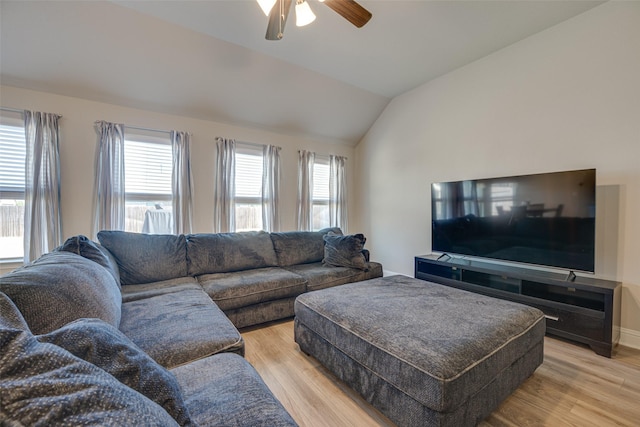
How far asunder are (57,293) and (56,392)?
85 cm

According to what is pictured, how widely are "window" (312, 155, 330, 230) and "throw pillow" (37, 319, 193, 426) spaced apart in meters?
3.93

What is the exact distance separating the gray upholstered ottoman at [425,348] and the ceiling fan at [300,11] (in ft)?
6.62

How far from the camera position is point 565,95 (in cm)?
257

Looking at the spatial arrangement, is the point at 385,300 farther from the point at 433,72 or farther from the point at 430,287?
the point at 433,72

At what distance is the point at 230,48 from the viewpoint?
2965 millimetres

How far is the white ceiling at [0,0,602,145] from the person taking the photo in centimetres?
239

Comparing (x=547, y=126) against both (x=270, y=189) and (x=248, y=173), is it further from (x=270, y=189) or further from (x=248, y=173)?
(x=248, y=173)

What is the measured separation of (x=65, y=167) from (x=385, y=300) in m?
3.56

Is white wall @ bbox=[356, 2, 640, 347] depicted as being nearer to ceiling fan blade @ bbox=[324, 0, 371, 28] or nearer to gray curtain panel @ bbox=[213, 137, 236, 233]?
ceiling fan blade @ bbox=[324, 0, 371, 28]

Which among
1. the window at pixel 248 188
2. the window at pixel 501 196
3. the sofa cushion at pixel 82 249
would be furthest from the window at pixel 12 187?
the window at pixel 501 196

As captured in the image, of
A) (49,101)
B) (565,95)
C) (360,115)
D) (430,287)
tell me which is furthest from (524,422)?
(49,101)

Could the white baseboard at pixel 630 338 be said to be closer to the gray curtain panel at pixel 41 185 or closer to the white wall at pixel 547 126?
the white wall at pixel 547 126

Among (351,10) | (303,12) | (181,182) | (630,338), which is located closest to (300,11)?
(303,12)

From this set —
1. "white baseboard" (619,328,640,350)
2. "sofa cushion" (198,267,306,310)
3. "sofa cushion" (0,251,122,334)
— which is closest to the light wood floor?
"white baseboard" (619,328,640,350)
